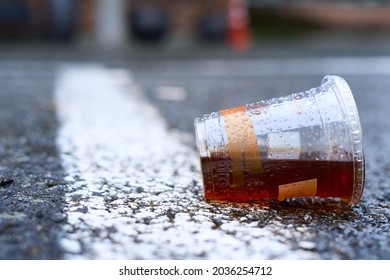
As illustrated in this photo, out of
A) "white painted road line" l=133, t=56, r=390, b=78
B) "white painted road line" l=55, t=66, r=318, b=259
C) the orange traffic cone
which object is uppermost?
the orange traffic cone

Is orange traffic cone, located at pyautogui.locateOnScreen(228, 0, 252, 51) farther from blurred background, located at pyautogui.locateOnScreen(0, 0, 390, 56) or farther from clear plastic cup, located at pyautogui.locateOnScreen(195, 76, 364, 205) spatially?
clear plastic cup, located at pyautogui.locateOnScreen(195, 76, 364, 205)

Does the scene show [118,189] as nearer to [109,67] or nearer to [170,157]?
[170,157]

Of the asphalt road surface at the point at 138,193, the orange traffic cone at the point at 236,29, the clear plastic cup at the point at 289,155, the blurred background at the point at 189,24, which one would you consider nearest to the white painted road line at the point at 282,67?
the blurred background at the point at 189,24

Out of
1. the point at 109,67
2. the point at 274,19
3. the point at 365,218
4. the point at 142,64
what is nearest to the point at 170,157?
the point at 365,218

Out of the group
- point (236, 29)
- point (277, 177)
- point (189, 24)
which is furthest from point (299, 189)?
point (189, 24)

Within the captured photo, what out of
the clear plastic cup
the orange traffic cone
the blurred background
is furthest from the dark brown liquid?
the orange traffic cone

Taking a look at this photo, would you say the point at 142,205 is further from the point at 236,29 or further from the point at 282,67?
the point at 236,29
